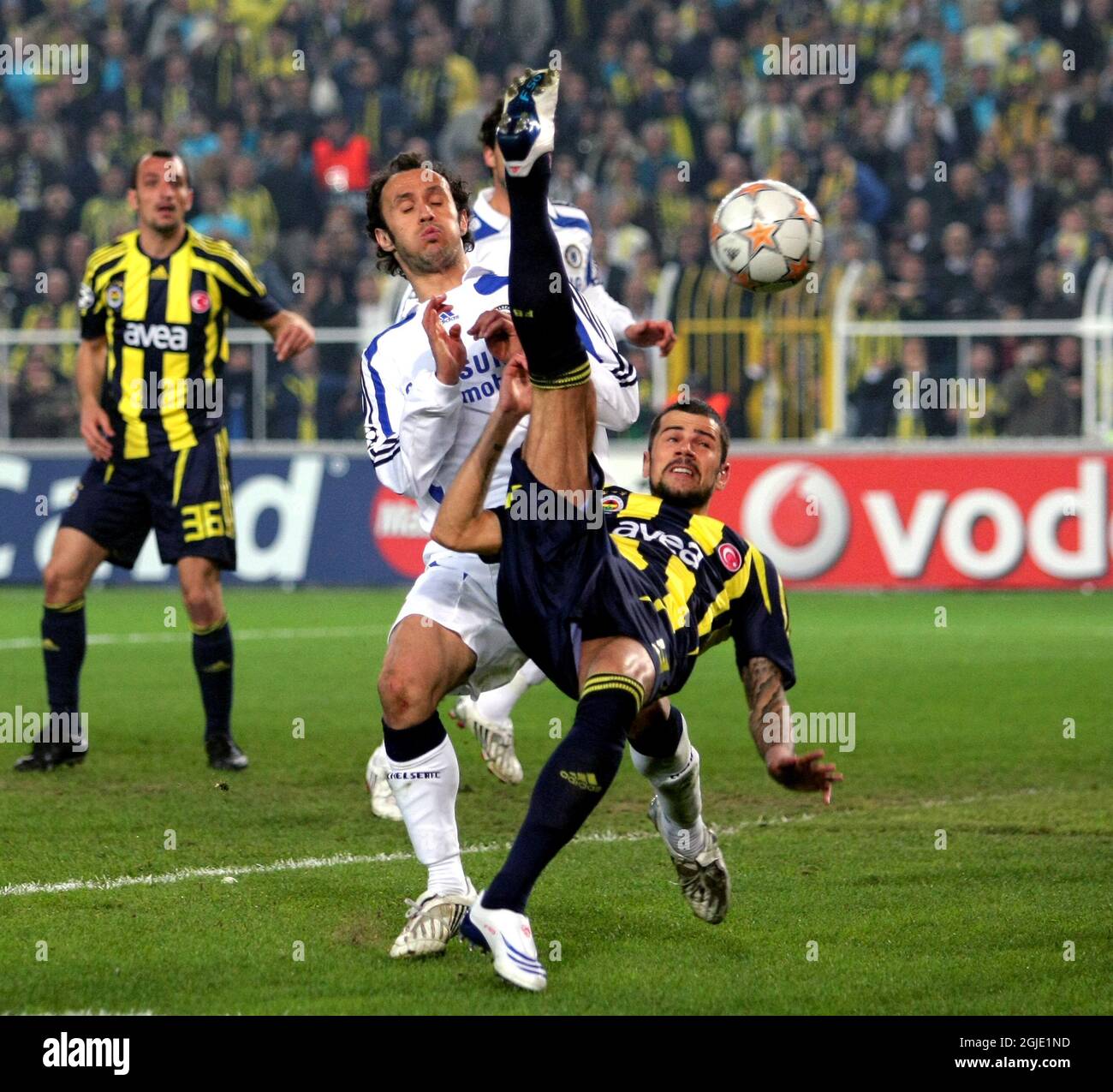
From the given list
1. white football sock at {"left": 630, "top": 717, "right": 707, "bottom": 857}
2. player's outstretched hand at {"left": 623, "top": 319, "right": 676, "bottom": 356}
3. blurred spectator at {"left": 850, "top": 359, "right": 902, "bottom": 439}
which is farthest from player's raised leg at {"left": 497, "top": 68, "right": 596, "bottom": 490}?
blurred spectator at {"left": 850, "top": 359, "right": 902, "bottom": 439}

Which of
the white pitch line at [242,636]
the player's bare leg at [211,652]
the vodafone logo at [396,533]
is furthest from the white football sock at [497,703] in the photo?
the vodafone logo at [396,533]

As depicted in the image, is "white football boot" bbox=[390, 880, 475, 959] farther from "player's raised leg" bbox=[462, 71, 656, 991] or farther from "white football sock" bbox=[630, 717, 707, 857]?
"white football sock" bbox=[630, 717, 707, 857]

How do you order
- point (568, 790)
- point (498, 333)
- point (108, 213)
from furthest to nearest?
1. point (108, 213)
2. point (498, 333)
3. point (568, 790)

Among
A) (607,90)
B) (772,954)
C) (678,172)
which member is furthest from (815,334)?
(772,954)

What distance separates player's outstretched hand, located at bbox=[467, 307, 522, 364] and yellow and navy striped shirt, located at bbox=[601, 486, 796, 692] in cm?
49

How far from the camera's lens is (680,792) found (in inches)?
197

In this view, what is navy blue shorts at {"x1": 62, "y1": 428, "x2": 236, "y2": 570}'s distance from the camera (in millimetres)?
7664

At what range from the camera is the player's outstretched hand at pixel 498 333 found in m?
4.65

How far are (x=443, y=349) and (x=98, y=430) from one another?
3.42 metres

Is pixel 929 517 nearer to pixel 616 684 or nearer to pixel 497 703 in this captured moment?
pixel 497 703

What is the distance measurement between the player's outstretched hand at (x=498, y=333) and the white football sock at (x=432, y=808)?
99cm

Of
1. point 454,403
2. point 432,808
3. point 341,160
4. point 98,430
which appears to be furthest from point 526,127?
point 341,160
